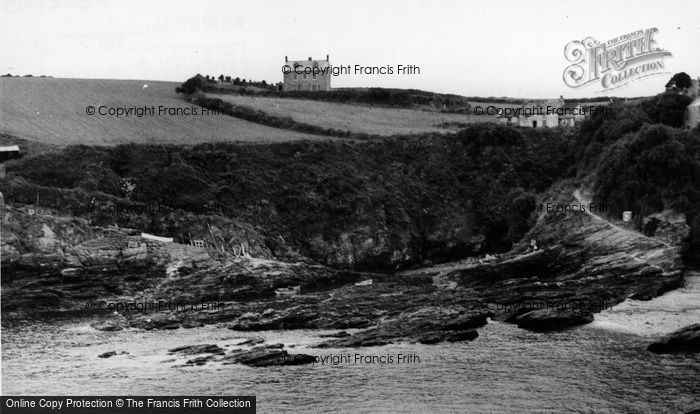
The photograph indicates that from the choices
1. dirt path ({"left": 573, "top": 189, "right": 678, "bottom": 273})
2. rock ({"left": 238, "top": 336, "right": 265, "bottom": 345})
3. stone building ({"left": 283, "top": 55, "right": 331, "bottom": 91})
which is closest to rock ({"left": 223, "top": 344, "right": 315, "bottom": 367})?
rock ({"left": 238, "top": 336, "right": 265, "bottom": 345})

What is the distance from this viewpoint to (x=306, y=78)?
4751 inches

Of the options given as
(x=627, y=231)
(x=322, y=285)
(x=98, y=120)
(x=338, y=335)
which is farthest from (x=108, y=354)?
(x=98, y=120)

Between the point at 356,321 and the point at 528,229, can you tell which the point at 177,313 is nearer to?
the point at 356,321

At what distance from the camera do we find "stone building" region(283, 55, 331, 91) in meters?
120

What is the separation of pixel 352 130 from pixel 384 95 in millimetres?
21365

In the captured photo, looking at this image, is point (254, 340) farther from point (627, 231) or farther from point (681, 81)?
point (681, 81)

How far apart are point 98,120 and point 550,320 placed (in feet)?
166

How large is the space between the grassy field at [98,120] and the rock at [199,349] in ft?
118

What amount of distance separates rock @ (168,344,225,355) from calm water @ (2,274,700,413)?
0.84 m

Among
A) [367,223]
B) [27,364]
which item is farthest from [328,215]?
[27,364]

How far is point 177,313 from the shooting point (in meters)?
59.9

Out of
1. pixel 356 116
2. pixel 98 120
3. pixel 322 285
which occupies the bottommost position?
pixel 322 285

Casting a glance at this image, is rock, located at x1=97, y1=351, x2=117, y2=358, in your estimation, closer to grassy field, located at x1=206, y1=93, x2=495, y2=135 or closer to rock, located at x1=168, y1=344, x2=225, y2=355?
rock, located at x1=168, y1=344, x2=225, y2=355

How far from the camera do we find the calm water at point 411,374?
137 feet
